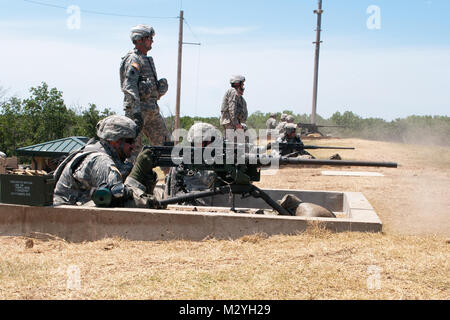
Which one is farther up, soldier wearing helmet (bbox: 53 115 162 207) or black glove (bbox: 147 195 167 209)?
soldier wearing helmet (bbox: 53 115 162 207)

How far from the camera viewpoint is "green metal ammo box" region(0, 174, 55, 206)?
5129 mm

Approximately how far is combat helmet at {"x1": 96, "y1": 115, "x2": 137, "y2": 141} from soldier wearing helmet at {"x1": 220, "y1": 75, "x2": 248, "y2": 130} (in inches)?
191

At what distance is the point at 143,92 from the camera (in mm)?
7836

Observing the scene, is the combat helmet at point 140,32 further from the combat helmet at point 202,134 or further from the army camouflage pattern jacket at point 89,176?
the army camouflage pattern jacket at point 89,176

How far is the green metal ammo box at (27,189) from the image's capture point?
5129mm

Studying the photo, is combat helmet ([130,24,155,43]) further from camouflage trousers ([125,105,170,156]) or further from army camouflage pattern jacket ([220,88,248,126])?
army camouflage pattern jacket ([220,88,248,126])

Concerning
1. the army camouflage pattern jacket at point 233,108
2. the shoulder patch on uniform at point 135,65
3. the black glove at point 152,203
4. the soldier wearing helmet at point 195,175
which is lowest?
the black glove at point 152,203

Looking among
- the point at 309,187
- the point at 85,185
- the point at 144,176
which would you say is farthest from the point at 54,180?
the point at 309,187

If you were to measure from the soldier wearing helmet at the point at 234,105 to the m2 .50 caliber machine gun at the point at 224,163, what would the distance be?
4.37 meters

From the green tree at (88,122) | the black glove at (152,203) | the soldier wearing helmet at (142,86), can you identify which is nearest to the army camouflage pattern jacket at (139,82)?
the soldier wearing helmet at (142,86)

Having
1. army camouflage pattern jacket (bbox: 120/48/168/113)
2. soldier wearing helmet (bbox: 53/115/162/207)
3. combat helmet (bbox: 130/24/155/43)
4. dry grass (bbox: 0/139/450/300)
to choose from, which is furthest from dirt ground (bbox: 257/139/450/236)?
combat helmet (bbox: 130/24/155/43)

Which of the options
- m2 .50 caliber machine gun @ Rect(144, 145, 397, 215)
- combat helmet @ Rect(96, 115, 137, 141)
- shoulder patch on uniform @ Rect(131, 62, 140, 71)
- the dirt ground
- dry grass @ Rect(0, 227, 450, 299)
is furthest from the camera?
shoulder patch on uniform @ Rect(131, 62, 140, 71)

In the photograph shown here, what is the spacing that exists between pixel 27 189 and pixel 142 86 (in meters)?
3.08

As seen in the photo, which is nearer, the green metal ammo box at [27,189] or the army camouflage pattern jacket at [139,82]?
the green metal ammo box at [27,189]
